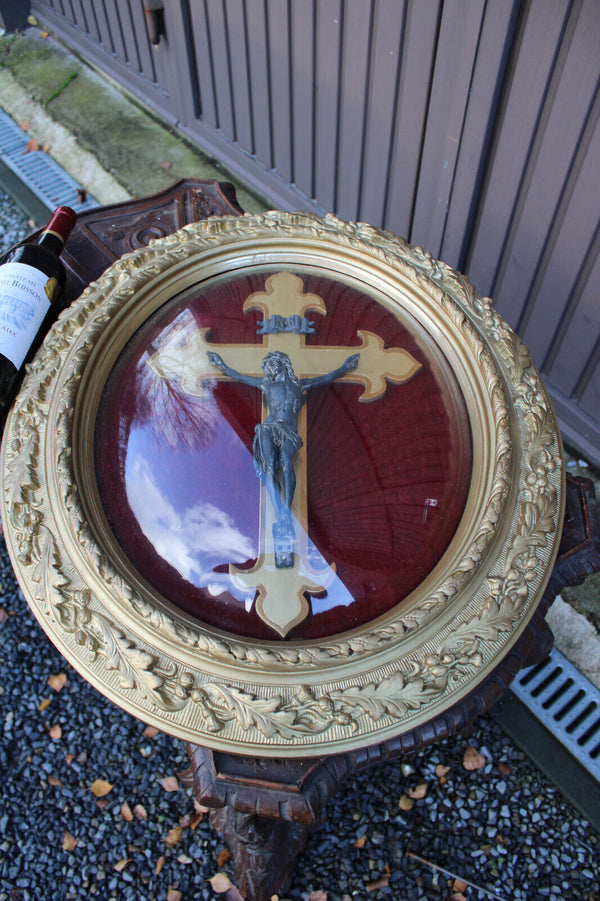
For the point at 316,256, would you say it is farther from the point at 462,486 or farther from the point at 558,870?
the point at 558,870

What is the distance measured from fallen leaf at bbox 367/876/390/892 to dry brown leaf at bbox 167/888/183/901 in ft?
2.01

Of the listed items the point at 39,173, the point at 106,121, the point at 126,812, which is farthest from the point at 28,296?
the point at 106,121

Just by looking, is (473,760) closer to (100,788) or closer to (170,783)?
(170,783)

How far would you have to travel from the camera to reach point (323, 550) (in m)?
1.62

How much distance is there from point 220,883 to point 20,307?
199 cm

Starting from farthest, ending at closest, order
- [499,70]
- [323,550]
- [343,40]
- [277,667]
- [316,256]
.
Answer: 1. [343,40]
2. [499,70]
3. [316,256]
4. [323,550]
5. [277,667]

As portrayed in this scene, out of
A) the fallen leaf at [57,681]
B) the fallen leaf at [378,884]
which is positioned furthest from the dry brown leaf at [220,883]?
the fallen leaf at [57,681]

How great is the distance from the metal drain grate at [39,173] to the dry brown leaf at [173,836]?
11.5ft

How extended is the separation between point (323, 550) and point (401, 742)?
54 cm

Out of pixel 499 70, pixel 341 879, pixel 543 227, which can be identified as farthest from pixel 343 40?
pixel 341 879

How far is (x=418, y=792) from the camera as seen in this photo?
228 cm

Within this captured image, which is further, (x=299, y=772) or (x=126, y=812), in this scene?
(x=126, y=812)

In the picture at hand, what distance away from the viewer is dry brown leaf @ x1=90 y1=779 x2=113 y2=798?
2285mm

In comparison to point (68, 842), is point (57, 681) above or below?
above
